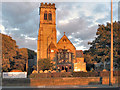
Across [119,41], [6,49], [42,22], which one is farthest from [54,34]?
[119,41]

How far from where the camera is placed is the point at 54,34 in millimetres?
55875

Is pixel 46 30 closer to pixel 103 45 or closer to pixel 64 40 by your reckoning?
pixel 64 40

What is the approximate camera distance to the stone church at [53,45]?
5351 centimetres

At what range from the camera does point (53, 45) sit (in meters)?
54.6

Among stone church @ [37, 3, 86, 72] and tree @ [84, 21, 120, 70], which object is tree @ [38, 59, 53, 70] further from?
tree @ [84, 21, 120, 70]

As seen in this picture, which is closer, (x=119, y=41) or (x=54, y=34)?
(x=119, y=41)

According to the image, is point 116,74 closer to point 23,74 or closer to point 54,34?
point 23,74

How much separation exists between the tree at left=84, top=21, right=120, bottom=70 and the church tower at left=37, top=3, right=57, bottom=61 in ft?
76.2

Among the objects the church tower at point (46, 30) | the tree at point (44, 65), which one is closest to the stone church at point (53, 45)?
the church tower at point (46, 30)

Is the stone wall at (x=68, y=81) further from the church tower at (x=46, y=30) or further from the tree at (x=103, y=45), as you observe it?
the church tower at (x=46, y=30)

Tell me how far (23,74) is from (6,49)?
997 centimetres

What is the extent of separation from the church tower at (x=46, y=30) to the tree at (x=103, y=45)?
76.2 ft

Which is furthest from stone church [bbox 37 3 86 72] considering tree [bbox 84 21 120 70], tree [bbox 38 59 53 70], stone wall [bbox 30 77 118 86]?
stone wall [bbox 30 77 118 86]

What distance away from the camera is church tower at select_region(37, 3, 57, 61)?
55.1 metres
